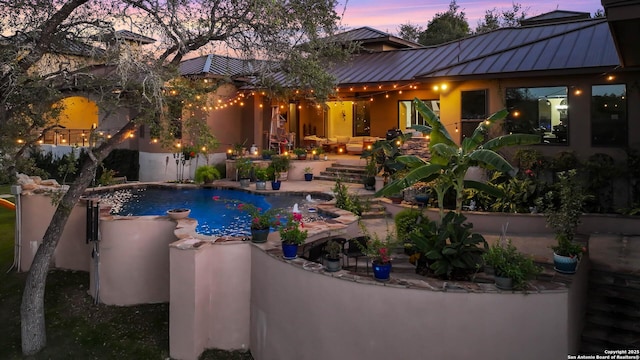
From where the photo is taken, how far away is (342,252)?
8.07m

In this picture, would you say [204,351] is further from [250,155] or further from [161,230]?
[250,155]

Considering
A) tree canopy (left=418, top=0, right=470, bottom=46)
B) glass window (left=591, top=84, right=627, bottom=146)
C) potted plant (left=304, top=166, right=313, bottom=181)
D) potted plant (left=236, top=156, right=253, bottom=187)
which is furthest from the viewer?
tree canopy (left=418, top=0, right=470, bottom=46)

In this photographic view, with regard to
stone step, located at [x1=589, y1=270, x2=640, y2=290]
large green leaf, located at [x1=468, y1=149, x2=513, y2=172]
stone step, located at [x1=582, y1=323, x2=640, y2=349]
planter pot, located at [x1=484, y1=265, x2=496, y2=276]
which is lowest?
stone step, located at [x1=582, y1=323, x2=640, y2=349]

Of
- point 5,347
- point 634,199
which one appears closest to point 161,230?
point 5,347

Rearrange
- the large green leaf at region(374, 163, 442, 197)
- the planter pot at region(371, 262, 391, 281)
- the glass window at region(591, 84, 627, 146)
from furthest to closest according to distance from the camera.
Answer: the glass window at region(591, 84, 627, 146) < the large green leaf at region(374, 163, 442, 197) < the planter pot at region(371, 262, 391, 281)

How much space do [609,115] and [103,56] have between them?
40.8ft

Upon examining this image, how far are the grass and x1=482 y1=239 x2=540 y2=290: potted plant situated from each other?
4.82 metres

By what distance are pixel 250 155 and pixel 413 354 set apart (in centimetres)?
1502

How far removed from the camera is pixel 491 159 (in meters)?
7.55

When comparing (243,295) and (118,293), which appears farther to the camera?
(118,293)

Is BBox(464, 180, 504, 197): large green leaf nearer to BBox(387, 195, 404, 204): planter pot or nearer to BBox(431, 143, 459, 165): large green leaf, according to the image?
BBox(431, 143, 459, 165): large green leaf

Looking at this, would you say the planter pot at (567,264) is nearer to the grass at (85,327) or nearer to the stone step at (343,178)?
the grass at (85,327)

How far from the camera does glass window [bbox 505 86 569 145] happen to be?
13.3 m

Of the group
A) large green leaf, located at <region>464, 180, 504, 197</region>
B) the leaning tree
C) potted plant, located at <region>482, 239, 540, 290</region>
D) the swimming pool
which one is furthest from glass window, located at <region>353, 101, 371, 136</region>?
potted plant, located at <region>482, 239, 540, 290</region>
